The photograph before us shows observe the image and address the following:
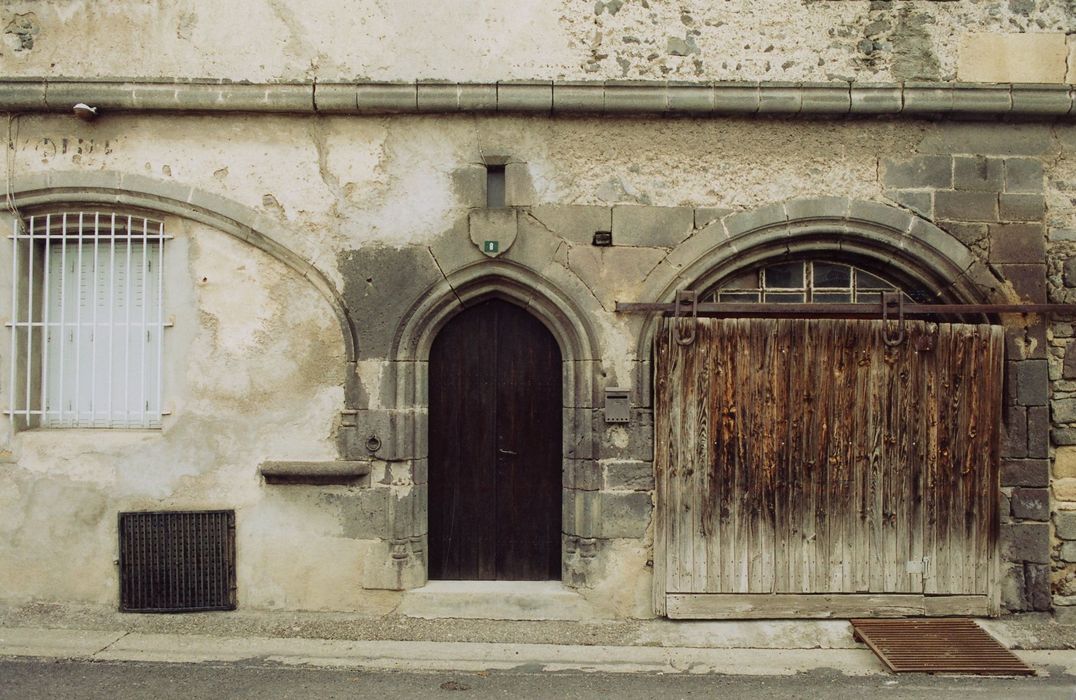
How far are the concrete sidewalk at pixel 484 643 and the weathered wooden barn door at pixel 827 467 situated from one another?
0.76ft

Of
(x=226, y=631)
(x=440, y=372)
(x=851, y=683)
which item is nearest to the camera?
(x=851, y=683)

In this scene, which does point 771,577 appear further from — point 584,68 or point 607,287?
point 584,68

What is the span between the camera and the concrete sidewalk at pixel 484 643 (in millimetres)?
4664

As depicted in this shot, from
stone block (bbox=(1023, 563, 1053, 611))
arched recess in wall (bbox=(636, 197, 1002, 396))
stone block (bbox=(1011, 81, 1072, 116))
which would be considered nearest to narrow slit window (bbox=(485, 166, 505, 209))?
arched recess in wall (bbox=(636, 197, 1002, 396))

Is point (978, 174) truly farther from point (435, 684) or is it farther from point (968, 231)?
point (435, 684)

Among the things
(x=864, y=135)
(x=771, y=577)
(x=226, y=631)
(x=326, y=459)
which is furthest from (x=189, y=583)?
(x=864, y=135)

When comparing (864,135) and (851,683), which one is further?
(864,135)

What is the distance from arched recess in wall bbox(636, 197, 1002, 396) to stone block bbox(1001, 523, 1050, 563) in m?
1.49

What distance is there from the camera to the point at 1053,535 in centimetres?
525

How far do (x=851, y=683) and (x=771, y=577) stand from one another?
34.0 inches

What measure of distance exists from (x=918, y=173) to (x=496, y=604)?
3974mm

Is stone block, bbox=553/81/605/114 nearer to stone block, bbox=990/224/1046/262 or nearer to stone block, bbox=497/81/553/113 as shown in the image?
stone block, bbox=497/81/553/113

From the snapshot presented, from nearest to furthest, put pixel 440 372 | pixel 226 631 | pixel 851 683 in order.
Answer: pixel 851 683 < pixel 226 631 < pixel 440 372

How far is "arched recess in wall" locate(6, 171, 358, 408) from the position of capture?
5.23m
